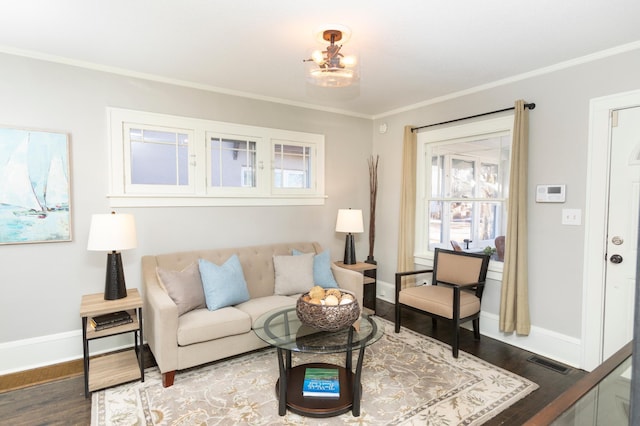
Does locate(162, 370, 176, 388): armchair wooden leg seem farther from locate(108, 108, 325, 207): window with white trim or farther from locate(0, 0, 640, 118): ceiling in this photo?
locate(0, 0, 640, 118): ceiling

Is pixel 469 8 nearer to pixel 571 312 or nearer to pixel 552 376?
pixel 571 312

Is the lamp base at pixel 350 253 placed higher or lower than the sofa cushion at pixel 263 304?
higher

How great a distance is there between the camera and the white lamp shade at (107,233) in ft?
8.58

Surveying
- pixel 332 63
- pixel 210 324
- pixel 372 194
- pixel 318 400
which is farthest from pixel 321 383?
pixel 372 194

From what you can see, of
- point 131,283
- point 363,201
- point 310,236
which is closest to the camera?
point 131,283

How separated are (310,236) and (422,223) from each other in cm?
140

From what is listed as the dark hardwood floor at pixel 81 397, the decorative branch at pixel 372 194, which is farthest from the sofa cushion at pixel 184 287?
the decorative branch at pixel 372 194

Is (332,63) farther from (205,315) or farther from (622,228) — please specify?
(622,228)

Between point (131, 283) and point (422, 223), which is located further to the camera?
point (422, 223)

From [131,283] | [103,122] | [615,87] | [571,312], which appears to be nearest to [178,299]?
[131,283]

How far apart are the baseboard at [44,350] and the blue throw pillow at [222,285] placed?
1066 mm

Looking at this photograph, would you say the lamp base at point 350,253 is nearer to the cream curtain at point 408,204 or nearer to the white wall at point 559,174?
the cream curtain at point 408,204

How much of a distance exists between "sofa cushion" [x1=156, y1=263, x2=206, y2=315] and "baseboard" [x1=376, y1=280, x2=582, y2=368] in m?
2.80

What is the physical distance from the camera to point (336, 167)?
4.50 m
